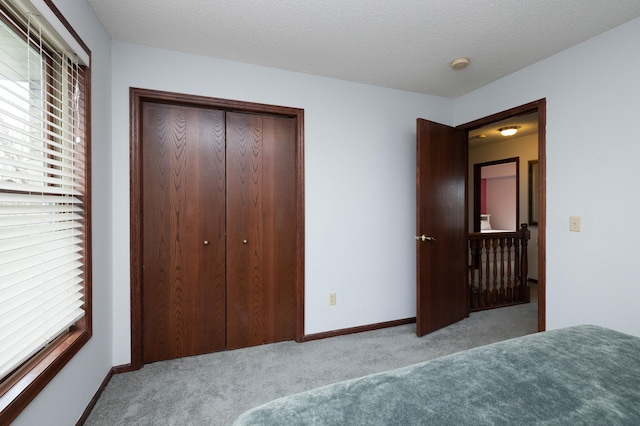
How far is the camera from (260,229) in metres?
2.71

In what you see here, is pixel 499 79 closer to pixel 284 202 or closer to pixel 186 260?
pixel 284 202

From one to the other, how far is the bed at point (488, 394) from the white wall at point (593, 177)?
117cm

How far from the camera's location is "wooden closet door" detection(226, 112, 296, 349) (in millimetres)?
2611

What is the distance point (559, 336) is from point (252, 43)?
2.52m

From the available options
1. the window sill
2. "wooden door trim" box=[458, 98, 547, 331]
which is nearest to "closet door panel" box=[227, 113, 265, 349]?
the window sill

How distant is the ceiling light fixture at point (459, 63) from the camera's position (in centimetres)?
249

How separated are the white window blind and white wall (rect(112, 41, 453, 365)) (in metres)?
0.55

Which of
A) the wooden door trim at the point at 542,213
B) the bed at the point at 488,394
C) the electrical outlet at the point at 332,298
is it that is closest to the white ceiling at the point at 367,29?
the wooden door trim at the point at 542,213

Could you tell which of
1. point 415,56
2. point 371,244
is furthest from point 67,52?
point 371,244

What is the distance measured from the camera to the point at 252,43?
2250 millimetres

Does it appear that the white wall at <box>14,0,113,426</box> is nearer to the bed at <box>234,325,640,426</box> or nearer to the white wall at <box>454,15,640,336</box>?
the bed at <box>234,325,640,426</box>

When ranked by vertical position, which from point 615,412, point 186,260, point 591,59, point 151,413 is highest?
point 591,59

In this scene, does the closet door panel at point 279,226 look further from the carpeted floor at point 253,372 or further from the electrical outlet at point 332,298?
the electrical outlet at point 332,298

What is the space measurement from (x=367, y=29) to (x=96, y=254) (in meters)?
2.29
